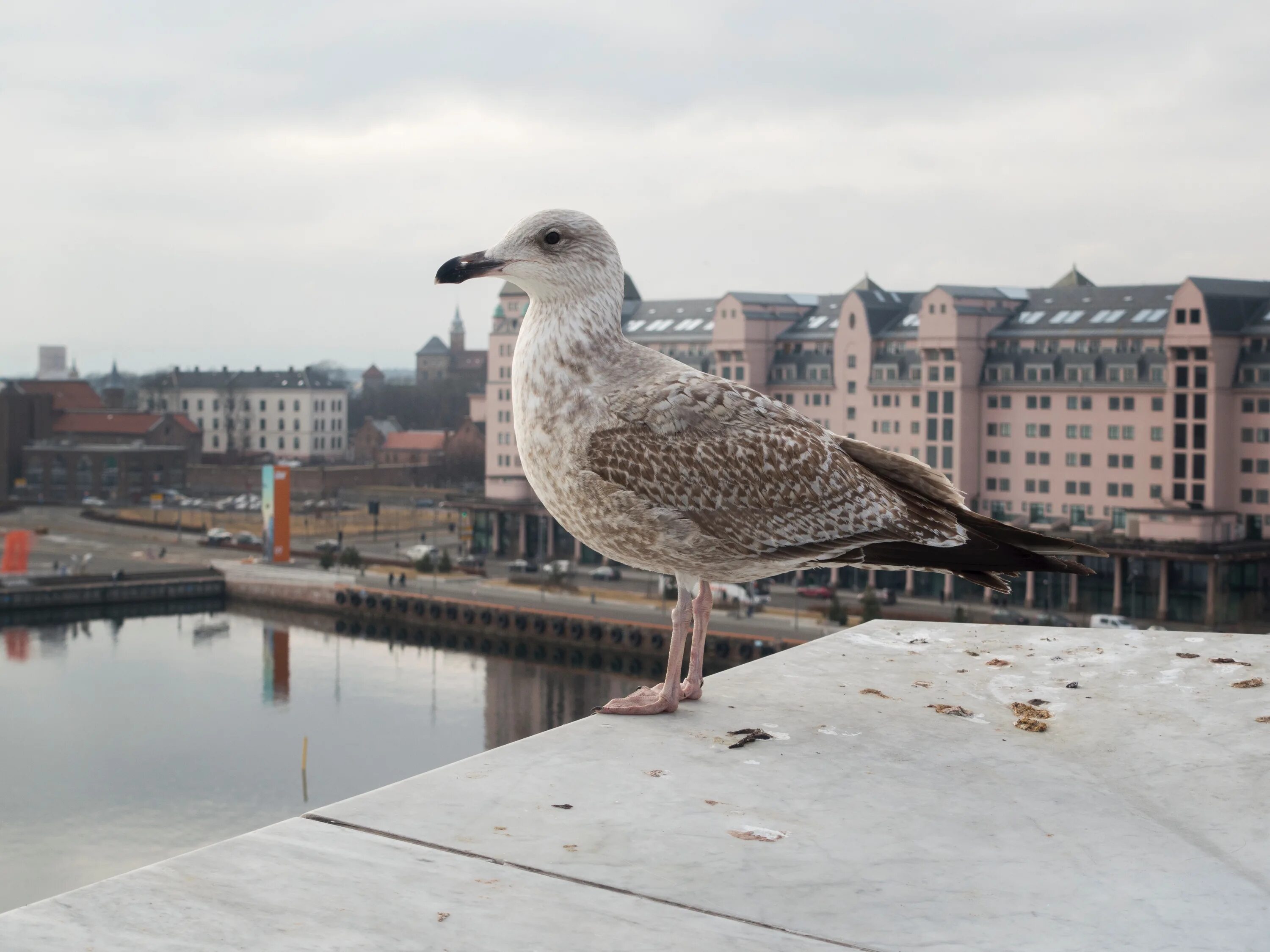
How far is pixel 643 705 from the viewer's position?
14.2 feet

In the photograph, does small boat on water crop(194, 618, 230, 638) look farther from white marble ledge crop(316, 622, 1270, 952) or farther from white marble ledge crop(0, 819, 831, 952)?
white marble ledge crop(0, 819, 831, 952)

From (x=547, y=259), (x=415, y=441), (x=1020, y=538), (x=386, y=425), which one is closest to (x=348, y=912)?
(x=547, y=259)

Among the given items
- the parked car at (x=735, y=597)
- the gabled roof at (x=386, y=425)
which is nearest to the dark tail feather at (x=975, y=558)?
the parked car at (x=735, y=597)

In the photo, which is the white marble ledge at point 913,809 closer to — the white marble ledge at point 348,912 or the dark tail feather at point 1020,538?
the white marble ledge at point 348,912

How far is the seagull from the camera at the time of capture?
3.99 metres

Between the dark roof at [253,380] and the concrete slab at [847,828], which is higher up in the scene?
the dark roof at [253,380]

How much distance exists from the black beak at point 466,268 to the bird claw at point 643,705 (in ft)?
4.51

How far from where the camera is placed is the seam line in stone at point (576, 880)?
2.70 metres

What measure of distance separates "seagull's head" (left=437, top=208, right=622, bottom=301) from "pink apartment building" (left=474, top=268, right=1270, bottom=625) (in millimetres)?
32283

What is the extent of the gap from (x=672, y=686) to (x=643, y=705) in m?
0.11

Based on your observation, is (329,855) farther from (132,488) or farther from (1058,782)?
(132,488)

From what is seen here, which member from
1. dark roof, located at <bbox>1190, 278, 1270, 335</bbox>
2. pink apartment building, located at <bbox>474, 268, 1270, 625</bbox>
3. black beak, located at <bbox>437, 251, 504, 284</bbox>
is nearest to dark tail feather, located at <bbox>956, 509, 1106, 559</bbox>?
black beak, located at <bbox>437, 251, 504, 284</bbox>

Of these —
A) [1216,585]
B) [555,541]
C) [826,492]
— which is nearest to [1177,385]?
[1216,585]

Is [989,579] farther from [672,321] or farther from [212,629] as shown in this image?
[672,321]
